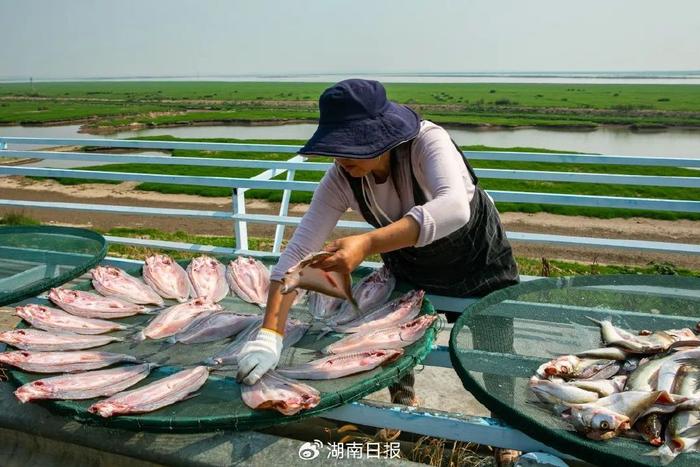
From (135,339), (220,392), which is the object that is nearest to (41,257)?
(135,339)

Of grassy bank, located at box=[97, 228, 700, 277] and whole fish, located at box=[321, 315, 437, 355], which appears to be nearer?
whole fish, located at box=[321, 315, 437, 355]

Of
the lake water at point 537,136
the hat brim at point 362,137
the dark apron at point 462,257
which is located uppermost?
the hat brim at point 362,137

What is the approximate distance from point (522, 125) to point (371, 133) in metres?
43.2

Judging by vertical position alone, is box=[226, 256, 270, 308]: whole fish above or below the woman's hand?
below

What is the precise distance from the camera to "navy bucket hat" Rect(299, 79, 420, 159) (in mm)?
2234

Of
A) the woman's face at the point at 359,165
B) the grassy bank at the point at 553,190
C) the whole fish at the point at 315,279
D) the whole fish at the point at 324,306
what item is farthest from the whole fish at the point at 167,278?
the grassy bank at the point at 553,190

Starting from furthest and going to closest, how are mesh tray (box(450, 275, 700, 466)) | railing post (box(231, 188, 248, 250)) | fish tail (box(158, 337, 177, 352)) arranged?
railing post (box(231, 188, 248, 250))
fish tail (box(158, 337, 177, 352))
mesh tray (box(450, 275, 700, 466))

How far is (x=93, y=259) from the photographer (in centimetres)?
377

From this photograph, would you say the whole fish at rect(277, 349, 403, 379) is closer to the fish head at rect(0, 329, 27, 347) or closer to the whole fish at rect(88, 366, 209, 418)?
the whole fish at rect(88, 366, 209, 418)

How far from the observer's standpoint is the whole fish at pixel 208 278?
3.38m

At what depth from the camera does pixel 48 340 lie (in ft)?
9.10

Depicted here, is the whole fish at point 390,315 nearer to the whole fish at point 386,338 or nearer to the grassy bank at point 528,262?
the whole fish at point 386,338

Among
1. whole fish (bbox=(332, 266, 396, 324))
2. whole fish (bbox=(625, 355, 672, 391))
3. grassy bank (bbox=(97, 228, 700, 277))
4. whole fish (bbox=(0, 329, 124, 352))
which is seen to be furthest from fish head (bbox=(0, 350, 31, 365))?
grassy bank (bbox=(97, 228, 700, 277))

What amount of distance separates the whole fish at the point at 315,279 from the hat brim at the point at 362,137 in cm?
42
